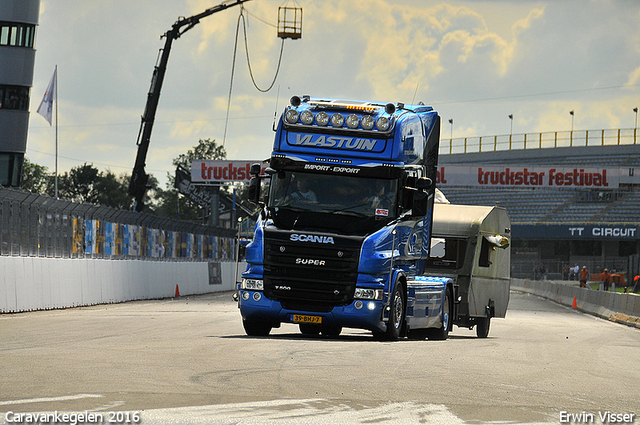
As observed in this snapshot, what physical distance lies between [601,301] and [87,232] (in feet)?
57.8

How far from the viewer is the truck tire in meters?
15.9

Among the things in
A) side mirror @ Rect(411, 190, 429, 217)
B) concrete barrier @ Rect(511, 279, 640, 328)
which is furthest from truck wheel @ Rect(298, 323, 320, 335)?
concrete barrier @ Rect(511, 279, 640, 328)

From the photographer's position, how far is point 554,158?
88812 mm

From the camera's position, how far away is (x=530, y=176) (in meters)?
65.8

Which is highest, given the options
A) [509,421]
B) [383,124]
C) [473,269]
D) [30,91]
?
[30,91]

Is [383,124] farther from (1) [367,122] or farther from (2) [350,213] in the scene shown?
(2) [350,213]

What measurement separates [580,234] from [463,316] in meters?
64.9

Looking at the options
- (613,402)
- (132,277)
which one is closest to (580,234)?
(132,277)

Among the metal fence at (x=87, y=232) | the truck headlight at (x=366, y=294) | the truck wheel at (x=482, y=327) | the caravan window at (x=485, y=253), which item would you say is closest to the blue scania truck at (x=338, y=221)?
the truck headlight at (x=366, y=294)

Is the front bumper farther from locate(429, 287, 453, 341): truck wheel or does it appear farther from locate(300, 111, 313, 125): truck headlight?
locate(429, 287, 453, 341): truck wheel

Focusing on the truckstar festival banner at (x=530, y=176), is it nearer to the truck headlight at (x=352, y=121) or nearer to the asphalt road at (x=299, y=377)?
the asphalt road at (x=299, y=377)

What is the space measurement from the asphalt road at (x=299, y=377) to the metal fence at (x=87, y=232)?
6569mm

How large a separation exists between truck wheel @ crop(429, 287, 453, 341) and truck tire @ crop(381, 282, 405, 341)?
2105 mm

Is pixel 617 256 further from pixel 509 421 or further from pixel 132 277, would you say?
pixel 509 421
